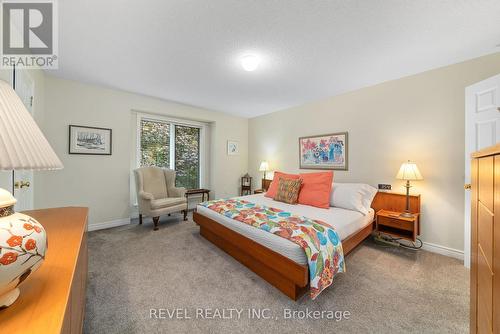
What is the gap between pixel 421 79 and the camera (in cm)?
250

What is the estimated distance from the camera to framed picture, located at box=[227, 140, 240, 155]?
15.9 feet

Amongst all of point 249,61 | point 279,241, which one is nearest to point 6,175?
point 279,241

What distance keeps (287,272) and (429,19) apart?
2.44 metres

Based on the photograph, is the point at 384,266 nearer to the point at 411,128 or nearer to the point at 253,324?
the point at 253,324

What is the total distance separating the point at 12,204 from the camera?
595 mm

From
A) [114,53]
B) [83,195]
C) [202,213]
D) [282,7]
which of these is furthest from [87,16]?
[83,195]

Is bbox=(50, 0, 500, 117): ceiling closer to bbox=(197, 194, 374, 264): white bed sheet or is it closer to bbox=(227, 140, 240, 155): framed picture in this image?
bbox=(197, 194, 374, 264): white bed sheet

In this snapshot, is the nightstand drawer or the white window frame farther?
the white window frame

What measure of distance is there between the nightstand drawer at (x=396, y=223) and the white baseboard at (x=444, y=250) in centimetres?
48

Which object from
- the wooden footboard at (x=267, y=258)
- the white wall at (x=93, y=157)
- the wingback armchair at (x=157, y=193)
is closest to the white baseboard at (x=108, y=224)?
the white wall at (x=93, y=157)

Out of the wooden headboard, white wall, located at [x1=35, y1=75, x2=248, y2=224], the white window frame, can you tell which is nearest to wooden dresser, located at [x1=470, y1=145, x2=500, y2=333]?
the wooden headboard

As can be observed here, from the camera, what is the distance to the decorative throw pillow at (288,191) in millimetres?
2861

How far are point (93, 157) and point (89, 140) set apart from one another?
28cm

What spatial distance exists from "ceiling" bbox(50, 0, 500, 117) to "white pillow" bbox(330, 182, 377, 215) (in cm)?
158
